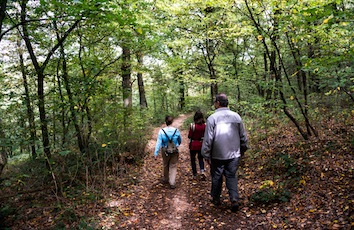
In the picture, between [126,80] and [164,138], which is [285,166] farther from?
[126,80]

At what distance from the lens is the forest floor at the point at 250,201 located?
4.23 m

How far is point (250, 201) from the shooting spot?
5164mm

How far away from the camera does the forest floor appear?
4.23 meters

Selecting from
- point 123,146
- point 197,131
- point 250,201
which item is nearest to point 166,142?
point 197,131

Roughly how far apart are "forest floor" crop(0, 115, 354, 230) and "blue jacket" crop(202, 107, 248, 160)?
119 cm

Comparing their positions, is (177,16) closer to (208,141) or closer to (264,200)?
(208,141)

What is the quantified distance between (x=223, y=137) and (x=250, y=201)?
1.62 metres

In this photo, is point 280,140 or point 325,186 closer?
point 325,186

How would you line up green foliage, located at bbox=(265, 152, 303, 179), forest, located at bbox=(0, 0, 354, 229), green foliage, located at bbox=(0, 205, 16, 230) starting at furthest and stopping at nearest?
green foliage, located at bbox=(265, 152, 303, 179)
green foliage, located at bbox=(0, 205, 16, 230)
forest, located at bbox=(0, 0, 354, 229)

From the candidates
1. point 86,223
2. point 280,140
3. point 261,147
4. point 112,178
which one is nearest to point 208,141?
point 86,223

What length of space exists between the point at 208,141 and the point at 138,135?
4.71m

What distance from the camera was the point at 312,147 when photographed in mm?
6758

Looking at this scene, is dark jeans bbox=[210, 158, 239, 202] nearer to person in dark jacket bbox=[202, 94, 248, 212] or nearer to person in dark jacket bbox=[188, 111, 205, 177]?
person in dark jacket bbox=[202, 94, 248, 212]

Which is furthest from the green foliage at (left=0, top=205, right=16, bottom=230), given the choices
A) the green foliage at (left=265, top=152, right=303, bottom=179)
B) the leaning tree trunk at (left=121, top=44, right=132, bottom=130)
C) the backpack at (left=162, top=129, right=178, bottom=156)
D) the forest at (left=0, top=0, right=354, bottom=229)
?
the green foliage at (left=265, top=152, right=303, bottom=179)
